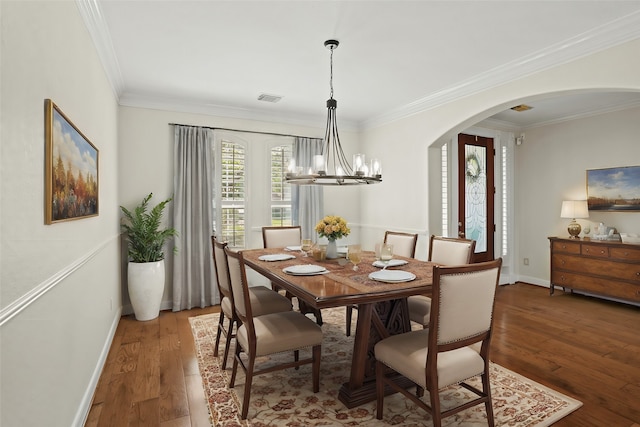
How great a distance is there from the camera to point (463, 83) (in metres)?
3.88

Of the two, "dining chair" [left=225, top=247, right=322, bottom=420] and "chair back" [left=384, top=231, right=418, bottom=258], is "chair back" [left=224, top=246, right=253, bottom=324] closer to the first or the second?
Answer: "dining chair" [left=225, top=247, right=322, bottom=420]

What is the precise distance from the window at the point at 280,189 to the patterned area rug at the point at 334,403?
260 cm

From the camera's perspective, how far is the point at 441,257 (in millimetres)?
3354

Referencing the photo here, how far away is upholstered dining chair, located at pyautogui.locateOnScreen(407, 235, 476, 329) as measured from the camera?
2.94 meters

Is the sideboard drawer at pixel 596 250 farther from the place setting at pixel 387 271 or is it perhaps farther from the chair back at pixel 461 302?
the chair back at pixel 461 302

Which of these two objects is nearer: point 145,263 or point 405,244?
point 405,244

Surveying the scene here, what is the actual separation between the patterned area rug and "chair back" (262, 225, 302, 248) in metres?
1.62

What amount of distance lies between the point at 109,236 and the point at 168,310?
1.52m

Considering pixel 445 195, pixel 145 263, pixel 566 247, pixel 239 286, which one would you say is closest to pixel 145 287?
pixel 145 263

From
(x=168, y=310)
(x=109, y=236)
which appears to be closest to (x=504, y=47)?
(x=109, y=236)

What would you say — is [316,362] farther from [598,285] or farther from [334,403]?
[598,285]

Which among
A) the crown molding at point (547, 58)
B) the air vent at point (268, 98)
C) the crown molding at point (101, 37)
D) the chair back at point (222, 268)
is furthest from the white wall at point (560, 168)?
the crown molding at point (101, 37)

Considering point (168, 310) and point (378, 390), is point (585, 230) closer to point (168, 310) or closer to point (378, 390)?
point (378, 390)

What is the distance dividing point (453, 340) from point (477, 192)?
14.1 ft
